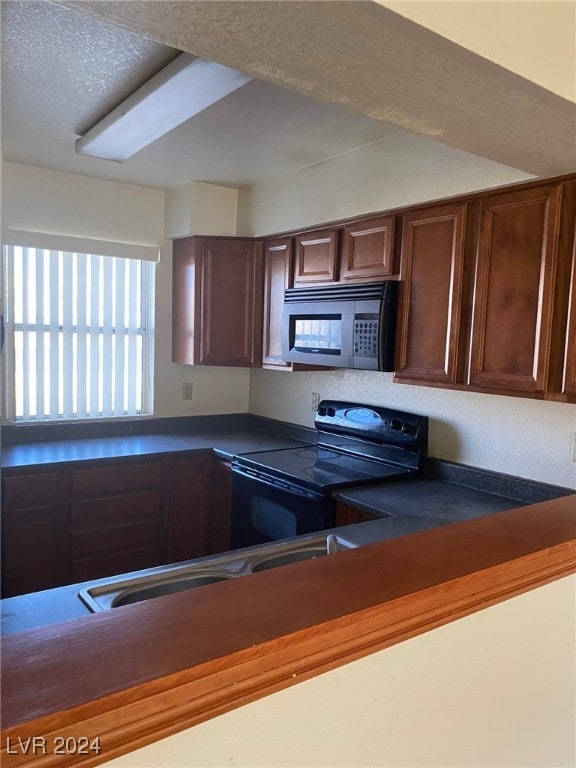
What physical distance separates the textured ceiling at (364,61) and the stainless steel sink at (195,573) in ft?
3.56

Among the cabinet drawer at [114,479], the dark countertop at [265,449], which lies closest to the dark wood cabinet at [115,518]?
the cabinet drawer at [114,479]

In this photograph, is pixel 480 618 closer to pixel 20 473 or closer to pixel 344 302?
pixel 344 302

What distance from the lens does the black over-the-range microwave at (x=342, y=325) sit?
2490mm

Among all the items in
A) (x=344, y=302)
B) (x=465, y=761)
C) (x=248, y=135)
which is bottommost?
(x=465, y=761)

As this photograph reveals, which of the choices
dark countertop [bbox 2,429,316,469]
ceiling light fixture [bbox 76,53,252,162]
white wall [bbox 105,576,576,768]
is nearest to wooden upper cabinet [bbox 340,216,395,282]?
ceiling light fixture [bbox 76,53,252,162]

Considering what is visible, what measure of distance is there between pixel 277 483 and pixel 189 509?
2.70ft

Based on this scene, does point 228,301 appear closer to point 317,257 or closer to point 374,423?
point 317,257

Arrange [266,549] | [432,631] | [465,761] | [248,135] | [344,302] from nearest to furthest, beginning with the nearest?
1. [432,631]
2. [465,761]
3. [266,549]
4. [248,135]
5. [344,302]

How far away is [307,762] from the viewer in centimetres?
74

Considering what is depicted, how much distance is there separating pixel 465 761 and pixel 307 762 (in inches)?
16.3

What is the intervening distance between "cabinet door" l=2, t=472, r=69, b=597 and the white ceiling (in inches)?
65.4

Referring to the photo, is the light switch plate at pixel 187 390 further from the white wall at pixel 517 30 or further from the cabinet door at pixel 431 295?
the white wall at pixel 517 30

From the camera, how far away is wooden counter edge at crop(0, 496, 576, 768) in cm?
53

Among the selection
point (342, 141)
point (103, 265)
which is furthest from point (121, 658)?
point (103, 265)
